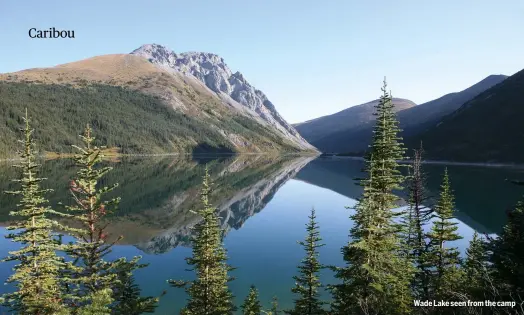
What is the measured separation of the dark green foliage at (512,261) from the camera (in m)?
10.5

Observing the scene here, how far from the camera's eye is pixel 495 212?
3280 inches

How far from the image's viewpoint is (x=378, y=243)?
18812 millimetres

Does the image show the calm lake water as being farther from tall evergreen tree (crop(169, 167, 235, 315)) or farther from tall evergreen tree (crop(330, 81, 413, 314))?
tall evergreen tree (crop(169, 167, 235, 315))

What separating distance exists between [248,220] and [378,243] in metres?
60.9

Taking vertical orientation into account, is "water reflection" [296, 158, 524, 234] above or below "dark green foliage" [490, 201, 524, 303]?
below

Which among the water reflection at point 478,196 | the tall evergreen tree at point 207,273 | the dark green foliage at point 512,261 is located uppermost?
the dark green foliage at point 512,261

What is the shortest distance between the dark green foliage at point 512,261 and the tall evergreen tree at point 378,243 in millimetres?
6957

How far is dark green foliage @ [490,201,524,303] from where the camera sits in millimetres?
10539

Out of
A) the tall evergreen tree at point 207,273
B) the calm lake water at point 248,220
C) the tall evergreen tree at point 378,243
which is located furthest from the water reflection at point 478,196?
the tall evergreen tree at point 207,273

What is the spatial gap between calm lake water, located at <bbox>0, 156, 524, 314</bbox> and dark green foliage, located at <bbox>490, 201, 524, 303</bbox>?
7.32 ft

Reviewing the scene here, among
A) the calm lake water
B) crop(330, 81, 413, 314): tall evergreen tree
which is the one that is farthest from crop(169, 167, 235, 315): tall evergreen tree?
the calm lake water

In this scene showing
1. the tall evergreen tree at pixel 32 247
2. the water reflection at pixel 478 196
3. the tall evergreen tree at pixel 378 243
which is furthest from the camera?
the water reflection at pixel 478 196

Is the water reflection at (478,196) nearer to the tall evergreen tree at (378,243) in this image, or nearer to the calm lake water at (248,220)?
the calm lake water at (248,220)

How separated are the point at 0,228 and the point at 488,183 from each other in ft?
509
